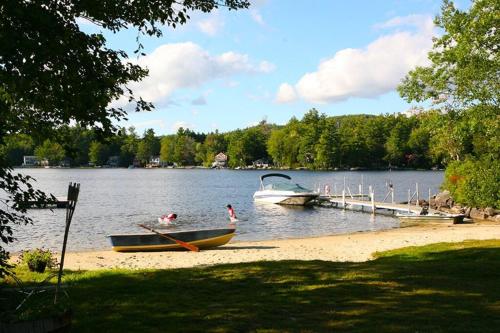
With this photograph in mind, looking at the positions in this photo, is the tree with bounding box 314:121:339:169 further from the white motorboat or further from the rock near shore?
the rock near shore

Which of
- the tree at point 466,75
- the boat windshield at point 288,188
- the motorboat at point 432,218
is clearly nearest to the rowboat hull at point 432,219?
the motorboat at point 432,218

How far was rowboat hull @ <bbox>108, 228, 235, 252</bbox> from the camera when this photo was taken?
22.4m

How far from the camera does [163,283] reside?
1165 centimetres

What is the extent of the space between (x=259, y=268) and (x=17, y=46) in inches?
362

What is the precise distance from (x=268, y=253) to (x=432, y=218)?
1772cm

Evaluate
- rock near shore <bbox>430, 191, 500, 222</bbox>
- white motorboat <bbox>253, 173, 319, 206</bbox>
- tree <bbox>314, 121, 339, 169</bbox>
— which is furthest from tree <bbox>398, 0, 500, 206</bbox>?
tree <bbox>314, 121, 339, 169</bbox>

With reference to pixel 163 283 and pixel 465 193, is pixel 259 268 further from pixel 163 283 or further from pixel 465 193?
pixel 465 193

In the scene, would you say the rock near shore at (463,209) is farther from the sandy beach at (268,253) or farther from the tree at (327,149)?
the tree at (327,149)

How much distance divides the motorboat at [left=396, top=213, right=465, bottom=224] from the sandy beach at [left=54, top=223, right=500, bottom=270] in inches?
237

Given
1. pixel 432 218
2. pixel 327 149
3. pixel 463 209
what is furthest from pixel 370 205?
pixel 327 149

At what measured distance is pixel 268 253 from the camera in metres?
22.2

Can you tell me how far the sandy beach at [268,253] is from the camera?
19344mm

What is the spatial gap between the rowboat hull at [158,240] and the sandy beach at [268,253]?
1.23ft

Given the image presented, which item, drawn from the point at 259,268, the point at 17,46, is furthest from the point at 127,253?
the point at 17,46
